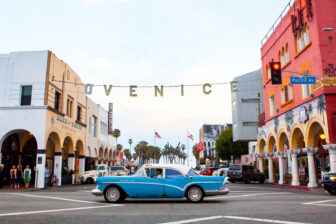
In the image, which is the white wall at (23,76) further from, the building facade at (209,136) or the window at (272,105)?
the building facade at (209,136)

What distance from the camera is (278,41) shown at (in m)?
27.5

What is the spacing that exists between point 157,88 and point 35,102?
10691 millimetres

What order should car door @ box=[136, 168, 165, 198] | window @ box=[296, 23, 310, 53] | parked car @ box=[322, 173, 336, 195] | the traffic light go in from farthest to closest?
1. window @ box=[296, 23, 310, 53]
2. parked car @ box=[322, 173, 336, 195]
3. the traffic light
4. car door @ box=[136, 168, 165, 198]

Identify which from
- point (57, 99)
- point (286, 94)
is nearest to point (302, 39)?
point (286, 94)

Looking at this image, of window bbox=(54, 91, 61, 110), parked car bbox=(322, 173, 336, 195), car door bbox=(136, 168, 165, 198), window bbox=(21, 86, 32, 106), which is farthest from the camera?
window bbox=(54, 91, 61, 110)

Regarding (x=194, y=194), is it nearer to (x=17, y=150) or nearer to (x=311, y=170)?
(x=311, y=170)

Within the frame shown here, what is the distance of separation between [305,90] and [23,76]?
2142 centimetres

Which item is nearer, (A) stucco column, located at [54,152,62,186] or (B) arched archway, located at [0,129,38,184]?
(B) arched archway, located at [0,129,38,184]

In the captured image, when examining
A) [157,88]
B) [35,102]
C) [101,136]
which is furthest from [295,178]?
[101,136]

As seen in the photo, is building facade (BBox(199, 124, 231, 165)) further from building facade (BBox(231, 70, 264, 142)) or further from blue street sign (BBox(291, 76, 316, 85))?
blue street sign (BBox(291, 76, 316, 85))

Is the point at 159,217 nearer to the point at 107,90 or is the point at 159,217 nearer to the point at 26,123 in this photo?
the point at 107,90

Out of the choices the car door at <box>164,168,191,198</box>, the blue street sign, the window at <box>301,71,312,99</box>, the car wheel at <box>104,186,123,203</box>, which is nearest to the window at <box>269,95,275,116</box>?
the window at <box>301,71,312,99</box>

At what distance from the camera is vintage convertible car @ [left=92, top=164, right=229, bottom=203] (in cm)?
1220

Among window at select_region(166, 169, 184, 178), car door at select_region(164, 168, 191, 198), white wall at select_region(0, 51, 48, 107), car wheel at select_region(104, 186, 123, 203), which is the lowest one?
car wheel at select_region(104, 186, 123, 203)
